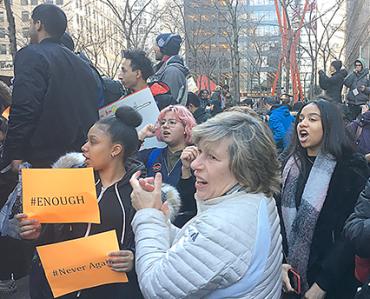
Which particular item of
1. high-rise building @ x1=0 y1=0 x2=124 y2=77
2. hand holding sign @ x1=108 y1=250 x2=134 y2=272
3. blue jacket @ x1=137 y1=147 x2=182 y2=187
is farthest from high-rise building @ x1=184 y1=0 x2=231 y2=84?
hand holding sign @ x1=108 y1=250 x2=134 y2=272

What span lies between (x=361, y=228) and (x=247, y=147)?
31.8 inches

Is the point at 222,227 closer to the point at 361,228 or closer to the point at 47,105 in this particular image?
the point at 361,228

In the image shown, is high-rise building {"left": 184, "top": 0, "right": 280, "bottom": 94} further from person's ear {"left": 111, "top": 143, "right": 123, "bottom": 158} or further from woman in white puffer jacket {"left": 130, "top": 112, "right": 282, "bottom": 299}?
woman in white puffer jacket {"left": 130, "top": 112, "right": 282, "bottom": 299}

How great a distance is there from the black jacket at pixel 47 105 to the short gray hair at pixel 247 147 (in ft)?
6.48

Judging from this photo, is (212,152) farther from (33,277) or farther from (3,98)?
(3,98)

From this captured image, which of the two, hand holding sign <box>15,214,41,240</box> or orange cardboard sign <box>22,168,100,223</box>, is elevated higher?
orange cardboard sign <box>22,168,100,223</box>

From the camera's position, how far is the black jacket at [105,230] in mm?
2639

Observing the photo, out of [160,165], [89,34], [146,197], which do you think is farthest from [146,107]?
[89,34]

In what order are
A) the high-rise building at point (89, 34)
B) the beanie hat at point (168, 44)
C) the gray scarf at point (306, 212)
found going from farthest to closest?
the high-rise building at point (89, 34) < the beanie hat at point (168, 44) < the gray scarf at point (306, 212)

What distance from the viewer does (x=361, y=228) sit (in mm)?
2414

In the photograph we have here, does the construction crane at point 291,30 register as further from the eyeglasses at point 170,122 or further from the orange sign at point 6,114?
the eyeglasses at point 170,122

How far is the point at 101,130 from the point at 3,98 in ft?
8.17

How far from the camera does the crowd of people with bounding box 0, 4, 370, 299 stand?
187cm

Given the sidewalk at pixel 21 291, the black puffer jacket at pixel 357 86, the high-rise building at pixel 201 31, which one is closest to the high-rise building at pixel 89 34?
the sidewalk at pixel 21 291
